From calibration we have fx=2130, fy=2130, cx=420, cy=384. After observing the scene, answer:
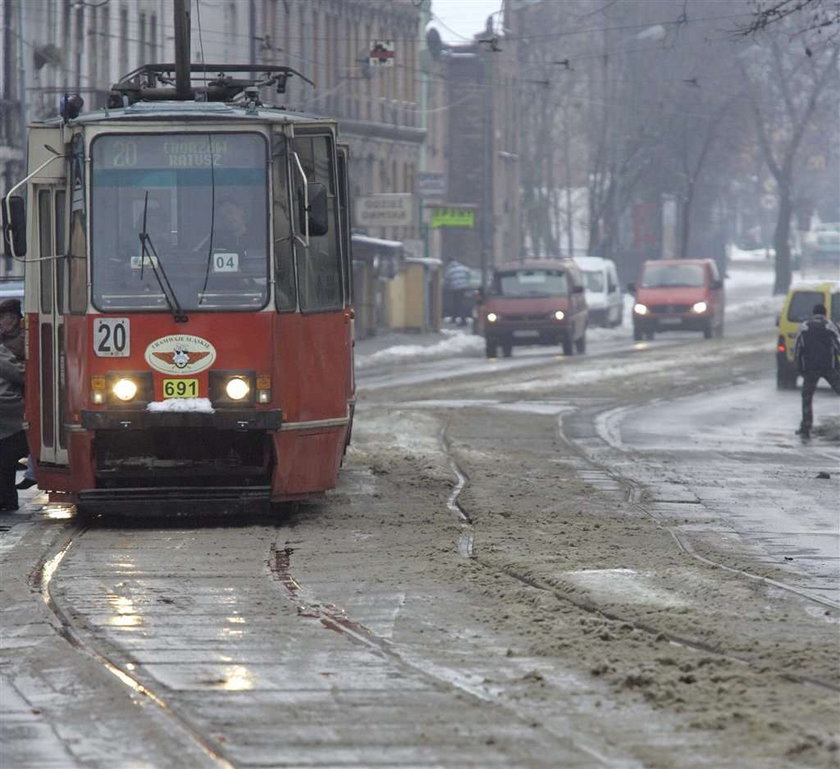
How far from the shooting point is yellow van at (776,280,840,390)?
3353 centimetres

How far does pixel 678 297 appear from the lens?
5453 cm

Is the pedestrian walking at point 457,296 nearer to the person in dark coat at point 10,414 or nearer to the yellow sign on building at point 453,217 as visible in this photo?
the yellow sign on building at point 453,217

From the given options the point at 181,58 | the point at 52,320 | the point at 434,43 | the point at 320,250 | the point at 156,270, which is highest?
the point at 434,43

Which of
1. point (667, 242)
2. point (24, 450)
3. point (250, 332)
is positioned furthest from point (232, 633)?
point (667, 242)

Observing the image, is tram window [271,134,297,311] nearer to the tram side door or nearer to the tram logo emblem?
the tram logo emblem

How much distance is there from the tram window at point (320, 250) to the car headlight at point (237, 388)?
670 millimetres

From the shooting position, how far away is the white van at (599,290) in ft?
213

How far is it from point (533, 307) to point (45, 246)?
109 ft

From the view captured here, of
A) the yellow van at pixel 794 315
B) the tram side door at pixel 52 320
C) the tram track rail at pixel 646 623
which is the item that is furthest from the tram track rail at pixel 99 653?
the yellow van at pixel 794 315

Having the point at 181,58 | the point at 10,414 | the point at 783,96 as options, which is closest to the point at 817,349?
the point at 181,58

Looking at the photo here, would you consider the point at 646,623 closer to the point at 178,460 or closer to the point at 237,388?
the point at 237,388

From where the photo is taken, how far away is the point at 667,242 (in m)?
97.5

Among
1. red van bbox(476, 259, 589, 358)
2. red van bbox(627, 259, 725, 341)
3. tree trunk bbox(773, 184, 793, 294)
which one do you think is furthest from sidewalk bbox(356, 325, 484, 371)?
tree trunk bbox(773, 184, 793, 294)

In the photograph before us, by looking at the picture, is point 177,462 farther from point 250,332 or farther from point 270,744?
point 270,744
